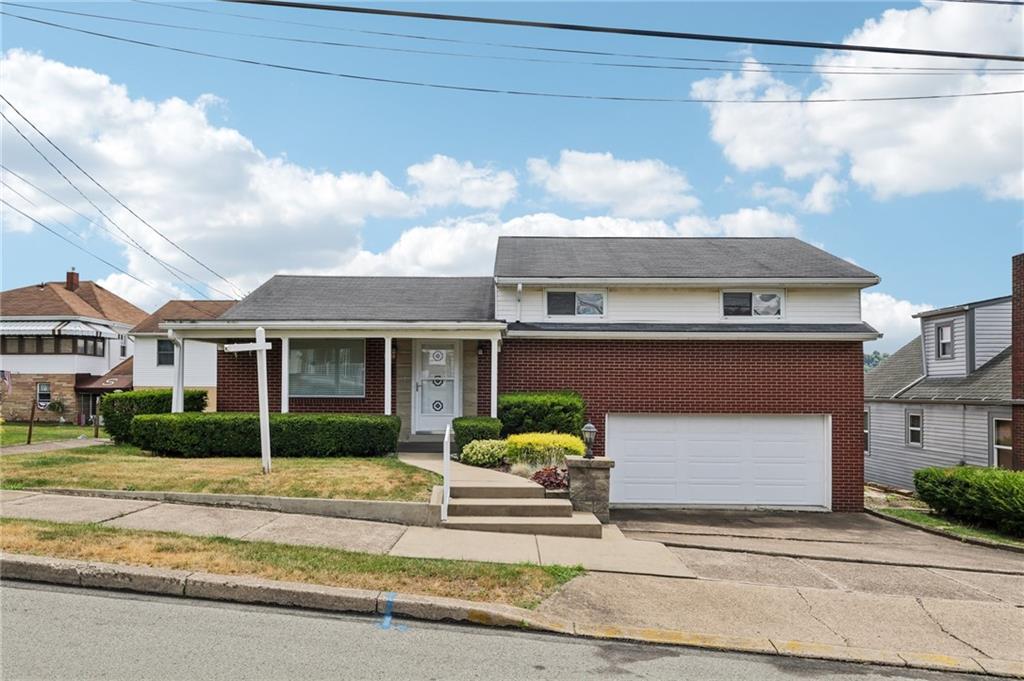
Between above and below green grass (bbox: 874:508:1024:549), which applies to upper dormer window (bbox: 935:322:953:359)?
above

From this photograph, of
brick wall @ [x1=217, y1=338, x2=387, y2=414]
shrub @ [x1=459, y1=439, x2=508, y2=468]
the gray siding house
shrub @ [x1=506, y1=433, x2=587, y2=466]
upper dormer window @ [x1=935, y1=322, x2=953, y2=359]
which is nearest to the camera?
shrub @ [x1=506, y1=433, x2=587, y2=466]

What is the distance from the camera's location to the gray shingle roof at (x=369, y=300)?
15094 mm

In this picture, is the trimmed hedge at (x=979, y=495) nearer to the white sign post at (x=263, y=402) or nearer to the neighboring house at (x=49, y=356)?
the white sign post at (x=263, y=402)

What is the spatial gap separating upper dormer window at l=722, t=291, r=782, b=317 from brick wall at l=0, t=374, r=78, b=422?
29763mm

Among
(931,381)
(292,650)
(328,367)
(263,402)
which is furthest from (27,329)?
(931,381)

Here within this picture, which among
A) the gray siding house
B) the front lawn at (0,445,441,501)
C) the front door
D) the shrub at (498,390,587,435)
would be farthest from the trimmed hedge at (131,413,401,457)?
the gray siding house

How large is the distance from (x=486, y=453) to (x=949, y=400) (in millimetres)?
16136

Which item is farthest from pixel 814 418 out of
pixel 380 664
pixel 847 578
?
pixel 380 664

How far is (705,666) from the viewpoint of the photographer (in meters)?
5.03

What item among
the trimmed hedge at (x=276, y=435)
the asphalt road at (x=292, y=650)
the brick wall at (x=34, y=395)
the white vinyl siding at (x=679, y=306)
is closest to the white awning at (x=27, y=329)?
the brick wall at (x=34, y=395)

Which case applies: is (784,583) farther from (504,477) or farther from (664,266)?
(664,266)

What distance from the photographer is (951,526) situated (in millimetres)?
13398

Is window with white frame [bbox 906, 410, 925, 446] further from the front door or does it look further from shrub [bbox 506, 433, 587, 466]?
shrub [bbox 506, 433, 587, 466]

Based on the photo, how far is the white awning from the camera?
102 ft
